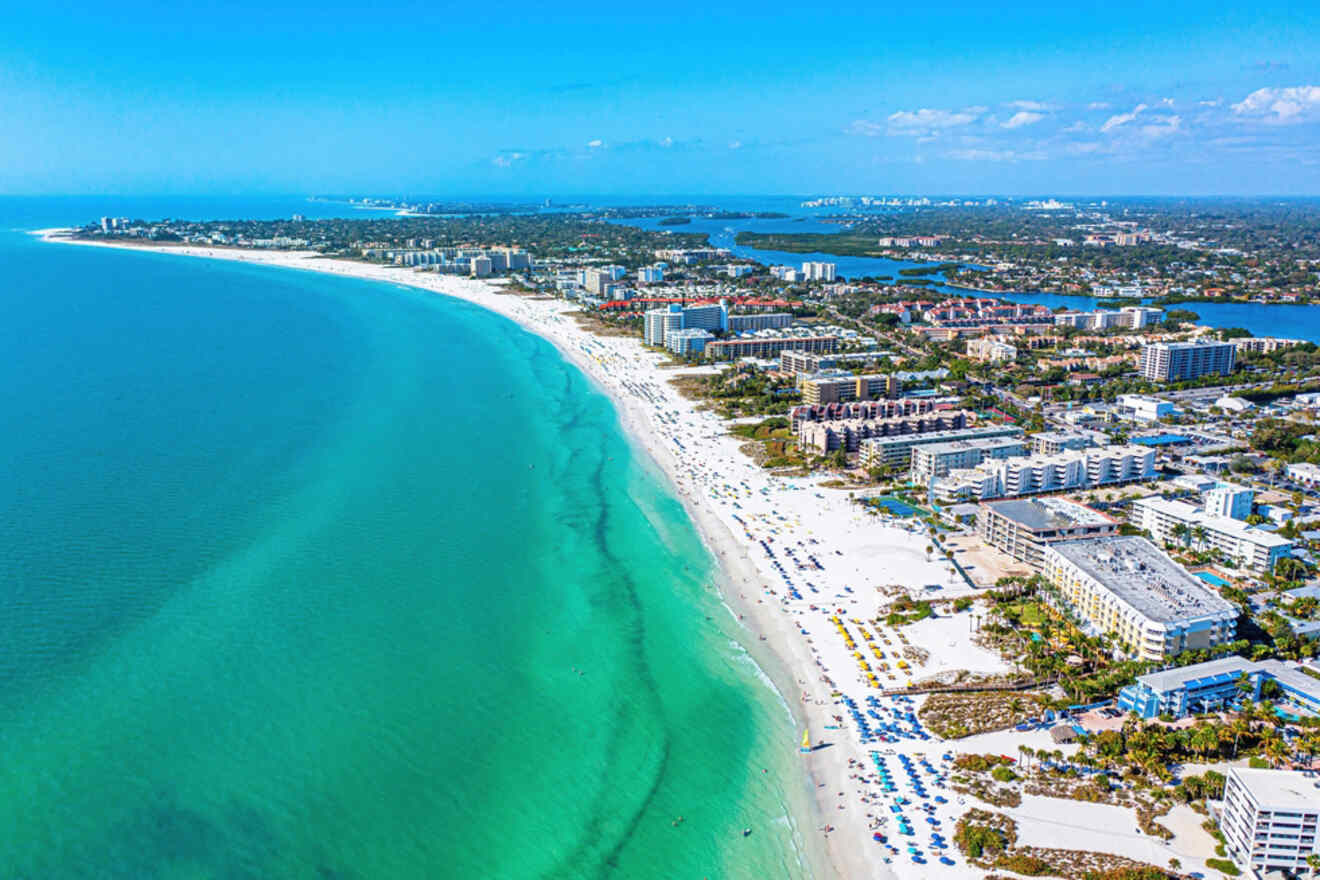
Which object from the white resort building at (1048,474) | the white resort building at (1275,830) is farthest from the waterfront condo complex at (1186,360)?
the white resort building at (1275,830)

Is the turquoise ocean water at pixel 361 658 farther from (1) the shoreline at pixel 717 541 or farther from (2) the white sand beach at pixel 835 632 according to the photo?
(2) the white sand beach at pixel 835 632

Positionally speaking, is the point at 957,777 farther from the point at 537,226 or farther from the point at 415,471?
the point at 537,226

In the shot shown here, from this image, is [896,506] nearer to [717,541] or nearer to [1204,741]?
[717,541]

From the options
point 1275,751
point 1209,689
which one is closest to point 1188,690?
point 1209,689

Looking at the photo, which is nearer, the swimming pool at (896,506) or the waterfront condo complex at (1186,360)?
the swimming pool at (896,506)

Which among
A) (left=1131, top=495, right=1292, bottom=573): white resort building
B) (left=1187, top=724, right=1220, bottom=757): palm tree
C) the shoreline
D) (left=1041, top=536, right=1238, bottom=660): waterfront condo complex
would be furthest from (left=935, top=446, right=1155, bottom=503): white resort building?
(left=1187, top=724, right=1220, bottom=757): palm tree

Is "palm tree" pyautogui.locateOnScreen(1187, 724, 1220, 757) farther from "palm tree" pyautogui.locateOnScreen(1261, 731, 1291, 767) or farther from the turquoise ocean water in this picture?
the turquoise ocean water
